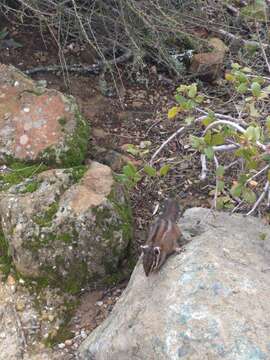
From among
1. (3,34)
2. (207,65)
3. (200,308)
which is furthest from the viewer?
(207,65)

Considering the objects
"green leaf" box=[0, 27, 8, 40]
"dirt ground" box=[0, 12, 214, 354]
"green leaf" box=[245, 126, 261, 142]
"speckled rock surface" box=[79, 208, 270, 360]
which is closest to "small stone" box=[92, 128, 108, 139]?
"dirt ground" box=[0, 12, 214, 354]

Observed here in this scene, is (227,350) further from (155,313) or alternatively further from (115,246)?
(115,246)

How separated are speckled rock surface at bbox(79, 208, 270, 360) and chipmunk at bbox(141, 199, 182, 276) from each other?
0.16 ft

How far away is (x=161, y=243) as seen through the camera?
3217 mm

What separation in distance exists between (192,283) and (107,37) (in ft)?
10.9

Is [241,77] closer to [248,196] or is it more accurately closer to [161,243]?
[248,196]

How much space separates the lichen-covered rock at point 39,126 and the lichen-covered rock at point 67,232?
0.50 metres

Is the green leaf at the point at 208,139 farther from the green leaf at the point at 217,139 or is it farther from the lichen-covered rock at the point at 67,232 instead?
the lichen-covered rock at the point at 67,232

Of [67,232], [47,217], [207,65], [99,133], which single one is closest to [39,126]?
[99,133]

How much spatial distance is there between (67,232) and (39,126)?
105 centimetres

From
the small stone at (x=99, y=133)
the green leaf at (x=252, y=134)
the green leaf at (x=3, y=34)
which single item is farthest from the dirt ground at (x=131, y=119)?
the green leaf at (x=252, y=134)

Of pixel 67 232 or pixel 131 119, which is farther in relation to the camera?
pixel 131 119

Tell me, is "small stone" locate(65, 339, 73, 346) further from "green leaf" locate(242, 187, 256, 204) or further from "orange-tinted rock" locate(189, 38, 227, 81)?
"orange-tinted rock" locate(189, 38, 227, 81)

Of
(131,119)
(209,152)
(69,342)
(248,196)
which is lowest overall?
(69,342)
